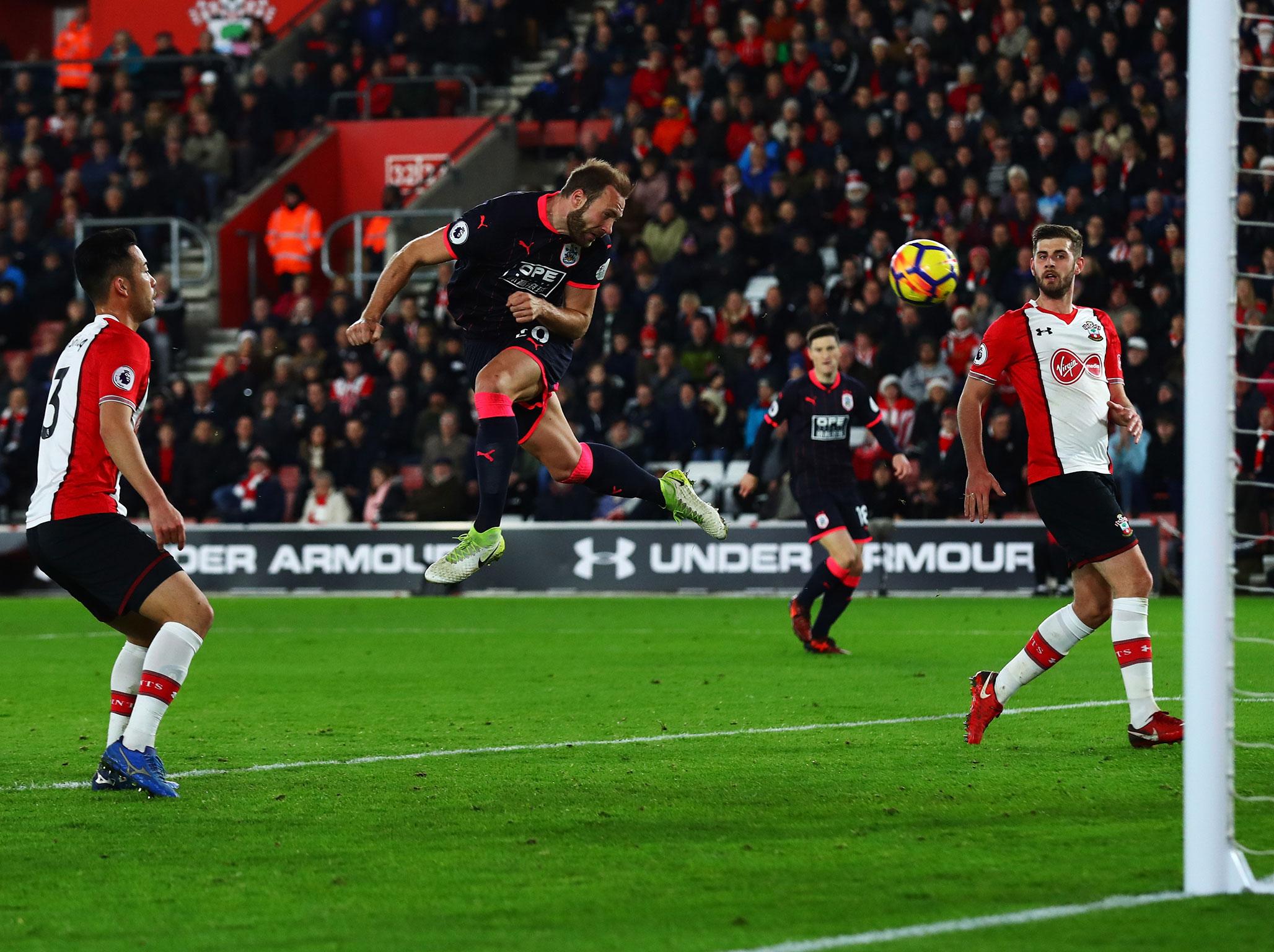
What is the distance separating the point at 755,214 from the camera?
21.0m

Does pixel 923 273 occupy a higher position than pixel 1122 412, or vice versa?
pixel 923 273

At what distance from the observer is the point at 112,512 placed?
6.92 m

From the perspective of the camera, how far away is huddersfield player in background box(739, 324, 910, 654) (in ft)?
42.2

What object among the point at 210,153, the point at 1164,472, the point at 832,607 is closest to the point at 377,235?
the point at 210,153

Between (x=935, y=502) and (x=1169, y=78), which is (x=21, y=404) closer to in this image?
(x=935, y=502)

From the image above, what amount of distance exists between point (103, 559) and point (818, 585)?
276 inches

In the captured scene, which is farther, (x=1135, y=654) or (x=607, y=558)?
(x=607, y=558)

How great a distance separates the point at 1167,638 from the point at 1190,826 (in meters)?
8.79

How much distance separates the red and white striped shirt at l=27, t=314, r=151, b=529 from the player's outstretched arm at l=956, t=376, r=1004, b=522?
3350 millimetres

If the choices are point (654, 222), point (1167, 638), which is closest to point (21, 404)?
point (654, 222)

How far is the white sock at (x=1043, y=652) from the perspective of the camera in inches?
311

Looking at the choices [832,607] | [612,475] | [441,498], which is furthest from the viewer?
[441,498]

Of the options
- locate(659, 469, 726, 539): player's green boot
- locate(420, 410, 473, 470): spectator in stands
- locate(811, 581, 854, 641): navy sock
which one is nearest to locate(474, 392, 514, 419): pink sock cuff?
locate(659, 469, 726, 539): player's green boot

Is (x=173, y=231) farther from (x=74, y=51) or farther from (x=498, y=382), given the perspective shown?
(x=498, y=382)
